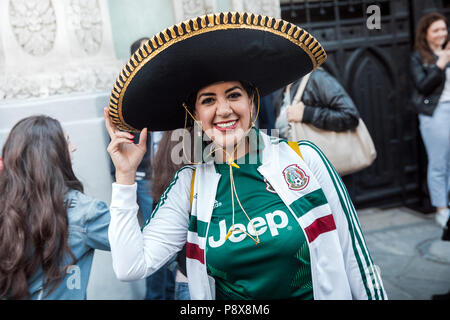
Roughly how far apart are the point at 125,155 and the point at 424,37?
4024 mm

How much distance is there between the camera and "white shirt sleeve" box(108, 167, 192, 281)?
5.32ft

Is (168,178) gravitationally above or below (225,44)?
below

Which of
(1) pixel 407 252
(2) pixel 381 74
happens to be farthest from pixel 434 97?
(1) pixel 407 252

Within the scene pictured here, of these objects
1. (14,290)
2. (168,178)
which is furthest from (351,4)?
(14,290)

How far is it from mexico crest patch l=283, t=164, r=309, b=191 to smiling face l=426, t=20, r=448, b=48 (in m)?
3.56

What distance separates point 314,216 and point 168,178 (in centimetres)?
114

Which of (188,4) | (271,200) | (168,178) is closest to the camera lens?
(271,200)

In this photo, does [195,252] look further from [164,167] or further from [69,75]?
[69,75]

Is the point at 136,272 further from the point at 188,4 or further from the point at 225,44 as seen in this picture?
the point at 188,4

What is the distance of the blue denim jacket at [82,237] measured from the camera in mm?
2029

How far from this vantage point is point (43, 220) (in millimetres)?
1953

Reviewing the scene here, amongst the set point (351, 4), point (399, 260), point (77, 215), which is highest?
point (351, 4)

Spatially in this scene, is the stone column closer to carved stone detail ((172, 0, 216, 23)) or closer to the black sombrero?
carved stone detail ((172, 0, 216, 23))

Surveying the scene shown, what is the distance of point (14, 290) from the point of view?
1.90 metres
